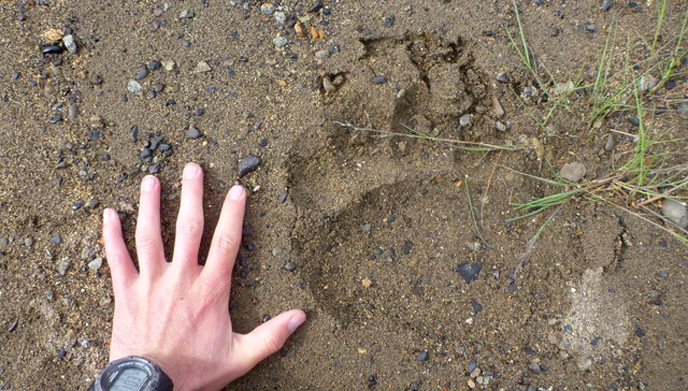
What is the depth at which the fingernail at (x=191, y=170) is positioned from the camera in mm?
1896

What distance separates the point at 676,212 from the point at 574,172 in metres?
0.37

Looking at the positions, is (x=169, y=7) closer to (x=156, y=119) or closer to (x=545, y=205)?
(x=156, y=119)

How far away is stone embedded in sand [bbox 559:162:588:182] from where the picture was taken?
198cm

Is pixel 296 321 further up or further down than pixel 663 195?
further down

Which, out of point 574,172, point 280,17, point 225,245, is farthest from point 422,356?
point 280,17

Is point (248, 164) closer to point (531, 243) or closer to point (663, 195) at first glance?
point (531, 243)

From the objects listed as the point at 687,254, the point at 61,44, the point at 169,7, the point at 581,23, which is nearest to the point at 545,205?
the point at 687,254

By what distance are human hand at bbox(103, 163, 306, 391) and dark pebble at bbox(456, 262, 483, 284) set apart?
0.60 m

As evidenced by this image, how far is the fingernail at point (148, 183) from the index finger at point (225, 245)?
0.28 m

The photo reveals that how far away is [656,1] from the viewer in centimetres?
212

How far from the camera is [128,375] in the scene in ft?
5.16

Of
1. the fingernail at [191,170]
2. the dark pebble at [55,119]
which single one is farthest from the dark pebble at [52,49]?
the fingernail at [191,170]

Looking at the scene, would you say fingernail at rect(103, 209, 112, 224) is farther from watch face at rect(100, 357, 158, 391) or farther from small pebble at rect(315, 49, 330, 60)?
small pebble at rect(315, 49, 330, 60)

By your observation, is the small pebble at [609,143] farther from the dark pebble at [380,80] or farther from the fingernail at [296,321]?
the fingernail at [296,321]
